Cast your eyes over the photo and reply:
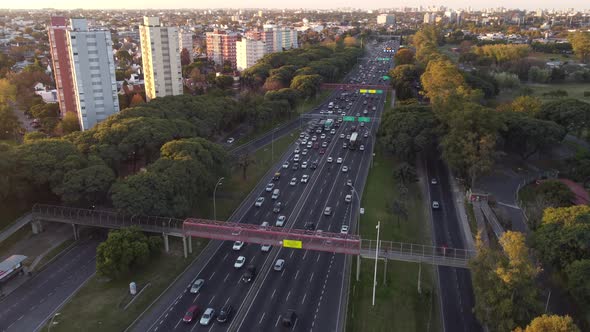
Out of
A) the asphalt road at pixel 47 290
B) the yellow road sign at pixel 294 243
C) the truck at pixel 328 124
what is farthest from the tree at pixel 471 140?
the asphalt road at pixel 47 290

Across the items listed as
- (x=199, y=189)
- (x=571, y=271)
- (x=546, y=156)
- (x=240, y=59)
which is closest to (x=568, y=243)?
(x=571, y=271)

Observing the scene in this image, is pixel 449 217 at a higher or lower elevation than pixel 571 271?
lower

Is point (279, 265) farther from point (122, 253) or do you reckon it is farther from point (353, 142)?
point (353, 142)

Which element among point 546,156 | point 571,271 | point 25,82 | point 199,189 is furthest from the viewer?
point 25,82

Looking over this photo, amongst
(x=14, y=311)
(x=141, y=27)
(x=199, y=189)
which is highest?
(x=141, y=27)

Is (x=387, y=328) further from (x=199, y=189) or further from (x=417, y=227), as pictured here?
(x=199, y=189)

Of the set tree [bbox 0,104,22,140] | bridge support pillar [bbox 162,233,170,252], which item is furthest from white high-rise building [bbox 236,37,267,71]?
bridge support pillar [bbox 162,233,170,252]

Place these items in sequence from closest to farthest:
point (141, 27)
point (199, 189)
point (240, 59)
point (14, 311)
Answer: point (14, 311)
point (199, 189)
point (141, 27)
point (240, 59)
